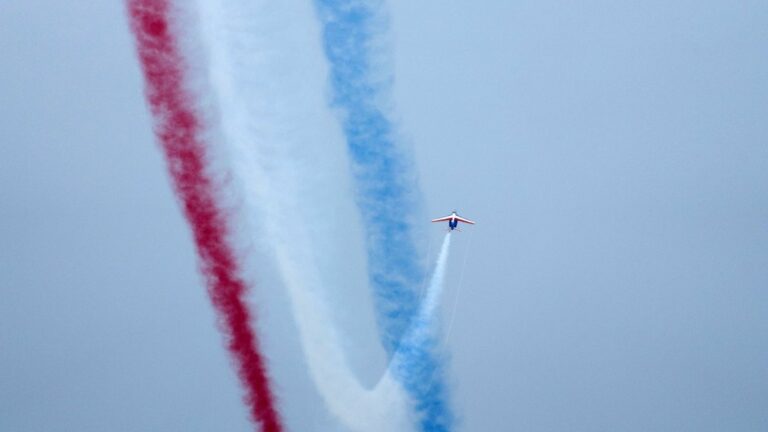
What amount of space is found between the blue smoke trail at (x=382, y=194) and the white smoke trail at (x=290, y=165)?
0.19 meters

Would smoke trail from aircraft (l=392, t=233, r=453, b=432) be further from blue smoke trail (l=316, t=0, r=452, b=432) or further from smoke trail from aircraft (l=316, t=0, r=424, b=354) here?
smoke trail from aircraft (l=316, t=0, r=424, b=354)

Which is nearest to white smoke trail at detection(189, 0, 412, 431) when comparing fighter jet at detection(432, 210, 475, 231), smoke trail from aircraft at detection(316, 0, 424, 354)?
smoke trail from aircraft at detection(316, 0, 424, 354)

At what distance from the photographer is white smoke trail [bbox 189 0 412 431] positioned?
285 inches

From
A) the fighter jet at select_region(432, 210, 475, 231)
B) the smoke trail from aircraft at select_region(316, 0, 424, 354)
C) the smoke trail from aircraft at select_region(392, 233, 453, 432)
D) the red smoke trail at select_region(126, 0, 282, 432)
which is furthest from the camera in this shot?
the smoke trail from aircraft at select_region(392, 233, 453, 432)

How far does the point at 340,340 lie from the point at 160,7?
145 inches

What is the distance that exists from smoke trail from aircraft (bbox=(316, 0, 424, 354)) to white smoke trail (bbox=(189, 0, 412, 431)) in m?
0.19

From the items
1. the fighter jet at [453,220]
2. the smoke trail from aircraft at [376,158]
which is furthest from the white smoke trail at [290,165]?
the fighter jet at [453,220]

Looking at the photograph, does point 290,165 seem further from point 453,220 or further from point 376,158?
point 453,220

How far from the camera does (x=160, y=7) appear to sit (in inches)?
266

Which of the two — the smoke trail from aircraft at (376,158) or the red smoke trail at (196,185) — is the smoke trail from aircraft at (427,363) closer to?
the smoke trail from aircraft at (376,158)

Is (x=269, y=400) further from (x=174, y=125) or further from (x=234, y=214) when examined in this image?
(x=174, y=125)

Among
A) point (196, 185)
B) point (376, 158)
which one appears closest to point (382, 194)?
point (376, 158)

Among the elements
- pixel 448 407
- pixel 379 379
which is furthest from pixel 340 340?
pixel 448 407

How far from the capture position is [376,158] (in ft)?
25.4
